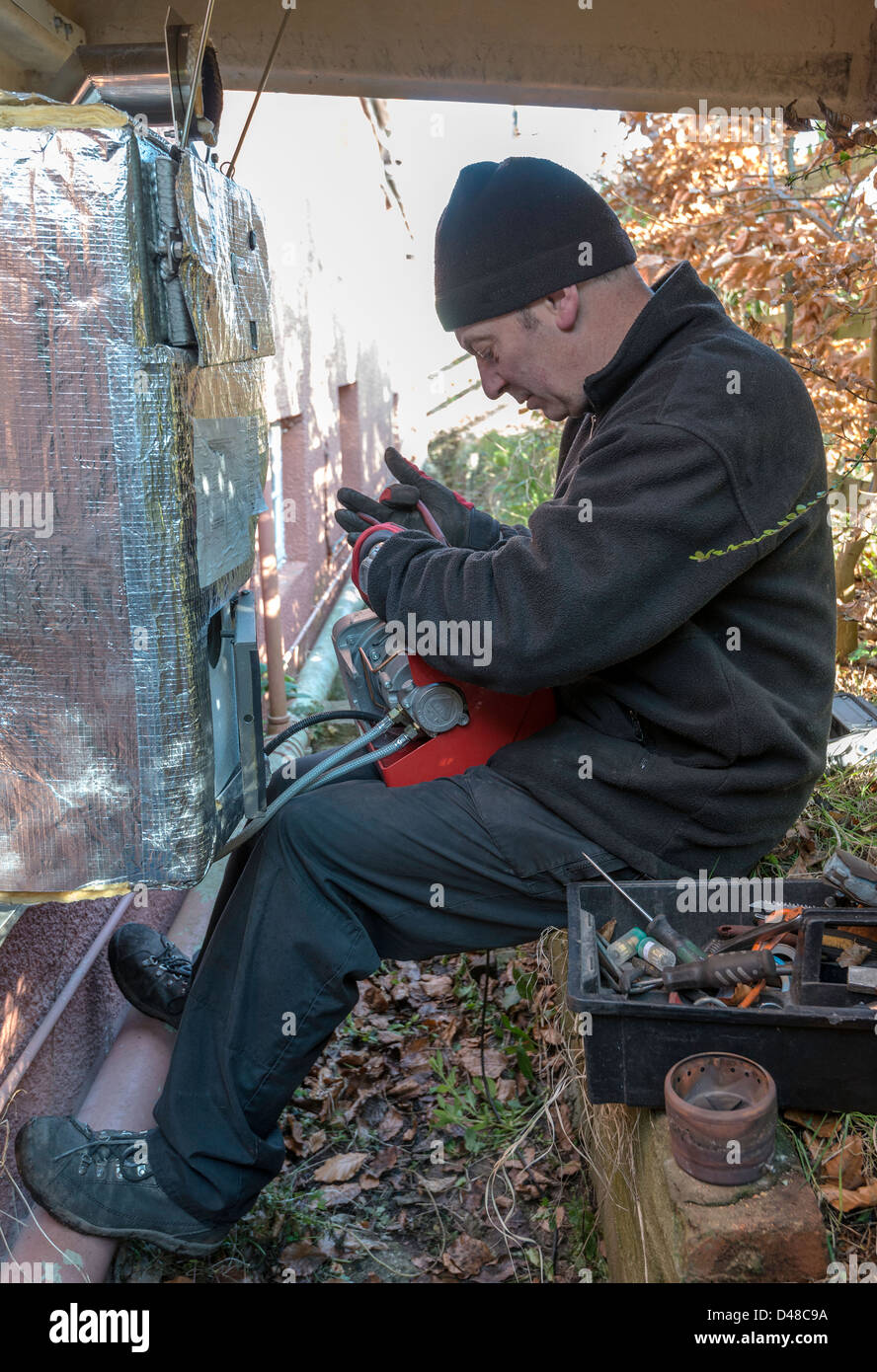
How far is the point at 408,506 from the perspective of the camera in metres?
2.45

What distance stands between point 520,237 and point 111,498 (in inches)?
41.4

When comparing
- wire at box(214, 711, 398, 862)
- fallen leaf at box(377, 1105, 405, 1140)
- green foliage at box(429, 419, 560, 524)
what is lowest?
fallen leaf at box(377, 1105, 405, 1140)

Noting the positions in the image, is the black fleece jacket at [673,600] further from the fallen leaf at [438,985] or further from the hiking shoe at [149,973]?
the fallen leaf at [438,985]

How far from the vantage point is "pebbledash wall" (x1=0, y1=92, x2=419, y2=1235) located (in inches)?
90.5

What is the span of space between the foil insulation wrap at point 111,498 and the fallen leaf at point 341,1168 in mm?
1266

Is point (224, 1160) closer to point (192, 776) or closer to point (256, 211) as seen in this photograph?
point (192, 776)

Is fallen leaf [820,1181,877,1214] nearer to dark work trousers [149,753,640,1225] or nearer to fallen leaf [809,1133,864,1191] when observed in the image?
fallen leaf [809,1133,864,1191]

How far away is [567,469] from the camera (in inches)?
104

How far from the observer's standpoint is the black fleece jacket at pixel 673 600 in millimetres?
1965

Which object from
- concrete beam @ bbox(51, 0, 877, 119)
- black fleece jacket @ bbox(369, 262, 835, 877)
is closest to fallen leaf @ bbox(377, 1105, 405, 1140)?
black fleece jacket @ bbox(369, 262, 835, 877)

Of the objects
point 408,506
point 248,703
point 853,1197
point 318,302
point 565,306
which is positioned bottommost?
point 853,1197

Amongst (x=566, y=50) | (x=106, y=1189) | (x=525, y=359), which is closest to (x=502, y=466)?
(x=566, y=50)

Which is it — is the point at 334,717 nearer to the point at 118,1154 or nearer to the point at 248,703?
the point at 248,703

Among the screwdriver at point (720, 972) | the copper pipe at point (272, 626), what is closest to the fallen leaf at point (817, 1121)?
the screwdriver at point (720, 972)
